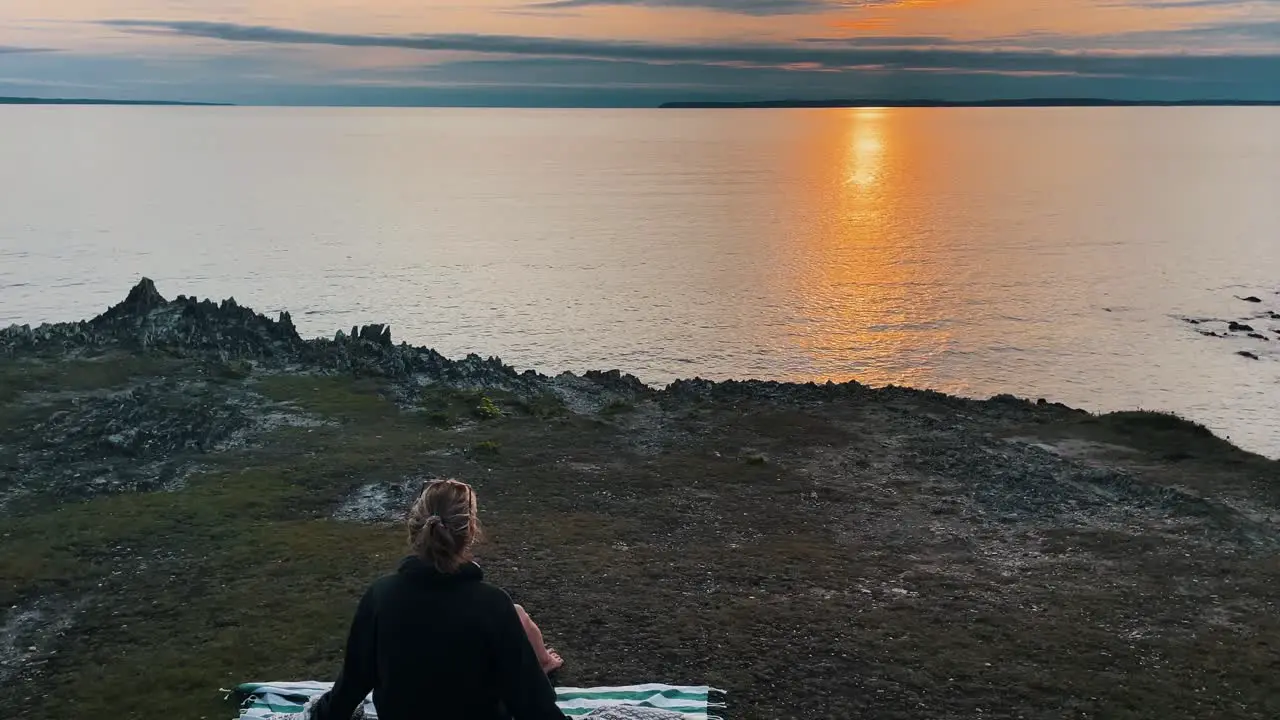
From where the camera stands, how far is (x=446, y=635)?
6.75 meters

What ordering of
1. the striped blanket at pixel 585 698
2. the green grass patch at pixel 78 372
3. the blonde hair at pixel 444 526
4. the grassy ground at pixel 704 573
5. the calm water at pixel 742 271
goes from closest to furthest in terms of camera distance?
the blonde hair at pixel 444 526
the striped blanket at pixel 585 698
the grassy ground at pixel 704 573
the green grass patch at pixel 78 372
the calm water at pixel 742 271

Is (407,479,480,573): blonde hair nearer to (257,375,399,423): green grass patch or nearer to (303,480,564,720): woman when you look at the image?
(303,480,564,720): woman

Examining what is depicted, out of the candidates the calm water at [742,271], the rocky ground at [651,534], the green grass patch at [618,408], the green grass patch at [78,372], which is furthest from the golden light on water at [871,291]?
the green grass patch at [78,372]

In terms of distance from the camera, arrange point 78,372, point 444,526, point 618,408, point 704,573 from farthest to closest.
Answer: point 618,408
point 78,372
point 704,573
point 444,526

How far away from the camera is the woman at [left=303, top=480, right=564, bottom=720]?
261 inches

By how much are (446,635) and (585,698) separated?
18.6 feet

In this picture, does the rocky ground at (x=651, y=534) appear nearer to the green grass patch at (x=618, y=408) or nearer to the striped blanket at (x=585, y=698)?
the green grass patch at (x=618, y=408)

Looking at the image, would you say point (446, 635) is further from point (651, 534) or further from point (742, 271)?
point (742, 271)

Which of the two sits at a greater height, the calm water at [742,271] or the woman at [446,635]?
the woman at [446,635]

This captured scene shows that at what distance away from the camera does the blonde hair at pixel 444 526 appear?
655cm

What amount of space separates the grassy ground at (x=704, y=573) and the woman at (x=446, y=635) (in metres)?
6.15

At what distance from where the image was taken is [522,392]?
1267 inches

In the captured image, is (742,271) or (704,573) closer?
(704,573)

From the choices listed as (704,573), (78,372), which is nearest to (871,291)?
(78,372)
